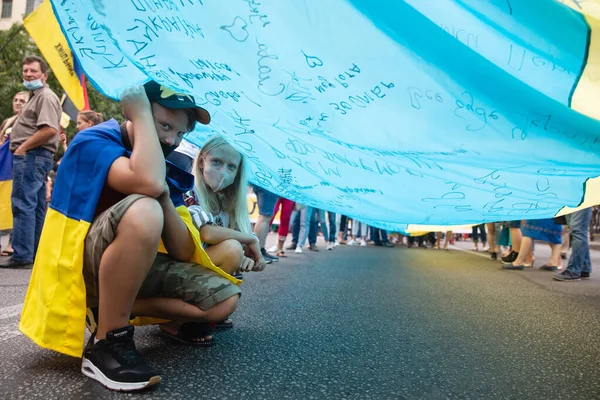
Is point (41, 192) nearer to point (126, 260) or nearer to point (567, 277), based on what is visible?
point (126, 260)

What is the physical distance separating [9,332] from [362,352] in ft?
5.51

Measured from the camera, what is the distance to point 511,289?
173 inches

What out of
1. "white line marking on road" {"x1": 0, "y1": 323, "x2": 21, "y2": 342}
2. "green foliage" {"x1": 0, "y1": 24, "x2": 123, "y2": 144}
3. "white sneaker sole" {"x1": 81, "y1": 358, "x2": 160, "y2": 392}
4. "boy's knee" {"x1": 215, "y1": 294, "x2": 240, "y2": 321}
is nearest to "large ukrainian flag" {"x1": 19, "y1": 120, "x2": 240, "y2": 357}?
"white sneaker sole" {"x1": 81, "y1": 358, "x2": 160, "y2": 392}

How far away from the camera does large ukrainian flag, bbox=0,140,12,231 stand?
486 centimetres

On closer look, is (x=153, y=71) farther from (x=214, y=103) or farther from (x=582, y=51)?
(x=582, y=51)

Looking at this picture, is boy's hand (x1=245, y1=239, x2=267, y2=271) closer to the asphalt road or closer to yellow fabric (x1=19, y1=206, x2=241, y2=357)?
the asphalt road

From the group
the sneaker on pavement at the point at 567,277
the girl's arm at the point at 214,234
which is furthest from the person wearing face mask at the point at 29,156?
the sneaker on pavement at the point at 567,277

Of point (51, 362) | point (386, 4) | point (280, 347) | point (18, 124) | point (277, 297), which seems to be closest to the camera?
point (51, 362)

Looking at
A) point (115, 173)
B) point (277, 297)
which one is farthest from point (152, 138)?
point (277, 297)

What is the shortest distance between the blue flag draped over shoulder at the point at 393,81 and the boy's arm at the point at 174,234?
0.73 meters

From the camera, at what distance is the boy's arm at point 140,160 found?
1.55 m

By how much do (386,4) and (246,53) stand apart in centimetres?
66

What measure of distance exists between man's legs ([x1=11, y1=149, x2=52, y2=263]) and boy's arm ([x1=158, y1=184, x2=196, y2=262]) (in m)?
3.22

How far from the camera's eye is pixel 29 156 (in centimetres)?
434
